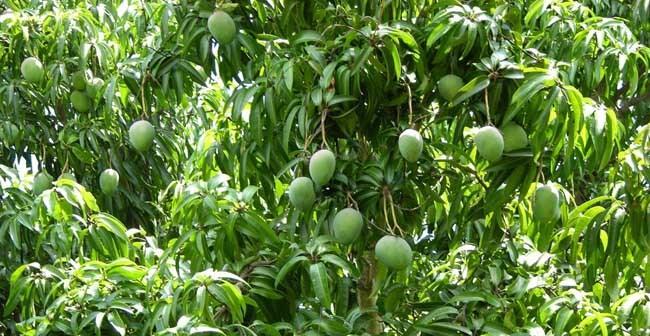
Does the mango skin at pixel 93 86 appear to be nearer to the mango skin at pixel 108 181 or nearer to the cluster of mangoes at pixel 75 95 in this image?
the cluster of mangoes at pixel 75 95

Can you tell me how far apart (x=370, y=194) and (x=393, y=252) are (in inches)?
6.0

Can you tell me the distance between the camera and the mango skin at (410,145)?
1.97 m

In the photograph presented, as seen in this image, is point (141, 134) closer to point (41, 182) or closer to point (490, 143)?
point (41, 182)

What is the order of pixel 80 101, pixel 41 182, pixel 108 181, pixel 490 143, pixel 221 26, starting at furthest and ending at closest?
pixel 80 101 → pixel 41 182 → pixel 108 181 → pixel 221 26 → pixel 490 143

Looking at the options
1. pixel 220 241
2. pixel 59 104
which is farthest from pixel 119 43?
pixel 220 241

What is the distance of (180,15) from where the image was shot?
242 centimetres

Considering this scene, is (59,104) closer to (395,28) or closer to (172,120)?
(172,120)

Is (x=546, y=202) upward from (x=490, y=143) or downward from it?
downward

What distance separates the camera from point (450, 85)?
2049mm

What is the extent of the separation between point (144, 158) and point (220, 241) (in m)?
1.33

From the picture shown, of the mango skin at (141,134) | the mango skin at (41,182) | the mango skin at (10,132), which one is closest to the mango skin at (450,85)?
the mango skin at (141,134)

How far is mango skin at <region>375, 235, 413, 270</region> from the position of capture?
6.39 feet

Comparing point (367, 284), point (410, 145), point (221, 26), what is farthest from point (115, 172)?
point (410, 145)

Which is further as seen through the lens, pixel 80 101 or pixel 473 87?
pixel 80 101
